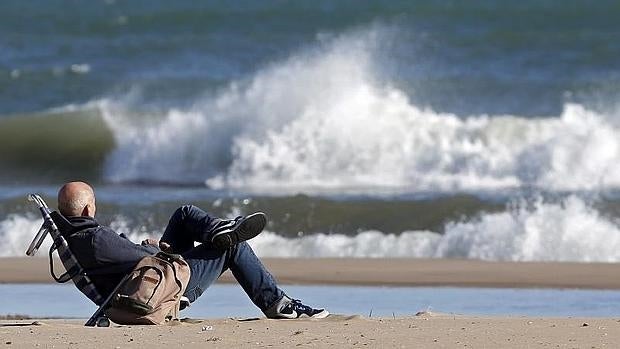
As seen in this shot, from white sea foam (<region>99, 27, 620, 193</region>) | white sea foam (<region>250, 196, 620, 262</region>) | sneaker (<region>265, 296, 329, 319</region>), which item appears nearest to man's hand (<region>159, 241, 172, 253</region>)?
sneaker (<region>265, 296, 329, 319</region>)

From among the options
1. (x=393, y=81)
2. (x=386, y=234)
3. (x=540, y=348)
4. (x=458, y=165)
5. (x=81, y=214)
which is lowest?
(x=540, y=348)

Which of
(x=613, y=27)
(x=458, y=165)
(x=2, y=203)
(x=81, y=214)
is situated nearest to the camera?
(x=81, y=214)

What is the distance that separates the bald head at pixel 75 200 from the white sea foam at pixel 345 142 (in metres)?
9.94

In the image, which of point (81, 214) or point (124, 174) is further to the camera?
point (124, 174)

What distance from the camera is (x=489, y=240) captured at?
40.6 ft

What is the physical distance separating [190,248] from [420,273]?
3.93 m

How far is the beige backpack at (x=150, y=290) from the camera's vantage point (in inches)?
261

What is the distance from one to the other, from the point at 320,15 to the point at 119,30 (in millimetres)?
3623

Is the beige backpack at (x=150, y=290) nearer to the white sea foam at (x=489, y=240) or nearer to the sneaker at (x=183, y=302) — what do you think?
the sneaker at (x=183, y=302)

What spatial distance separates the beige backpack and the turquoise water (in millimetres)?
1187

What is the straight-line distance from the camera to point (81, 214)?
667cm

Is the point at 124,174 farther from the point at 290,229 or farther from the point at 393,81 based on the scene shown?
the point at 290,229

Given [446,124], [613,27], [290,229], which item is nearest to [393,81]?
[446,124]

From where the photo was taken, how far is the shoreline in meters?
10.2
